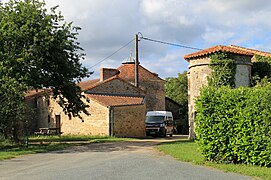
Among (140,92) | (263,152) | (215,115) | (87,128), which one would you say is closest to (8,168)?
(215,115)

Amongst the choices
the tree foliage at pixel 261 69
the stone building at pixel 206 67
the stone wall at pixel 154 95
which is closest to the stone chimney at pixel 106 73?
the stone wall at pixel 154 95

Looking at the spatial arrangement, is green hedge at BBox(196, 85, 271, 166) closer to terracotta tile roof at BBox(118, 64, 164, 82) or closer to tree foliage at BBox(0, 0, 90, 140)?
tree foliage at BBox(0, 0, 90, 140)

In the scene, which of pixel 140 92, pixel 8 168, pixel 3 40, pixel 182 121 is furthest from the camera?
pixel 182 121

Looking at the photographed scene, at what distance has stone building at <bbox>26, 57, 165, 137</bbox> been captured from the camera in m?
32.6

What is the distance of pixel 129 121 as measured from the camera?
111ft

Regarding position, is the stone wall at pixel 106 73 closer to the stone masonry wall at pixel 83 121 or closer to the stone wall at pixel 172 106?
the stone masonry wall at pixel 83 121

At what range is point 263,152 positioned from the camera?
40.6 feet

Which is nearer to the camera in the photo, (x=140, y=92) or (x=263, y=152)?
(x=263, y=152)

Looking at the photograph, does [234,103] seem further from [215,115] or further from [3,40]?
[3,40]

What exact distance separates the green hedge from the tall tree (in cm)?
1206

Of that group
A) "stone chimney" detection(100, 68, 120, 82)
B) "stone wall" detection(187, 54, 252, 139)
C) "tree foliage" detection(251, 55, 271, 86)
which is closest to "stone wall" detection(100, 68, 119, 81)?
"stone chimney" detection(100, 68, 120, 82)

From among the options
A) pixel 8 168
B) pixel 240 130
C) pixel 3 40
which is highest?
pixel 3 40

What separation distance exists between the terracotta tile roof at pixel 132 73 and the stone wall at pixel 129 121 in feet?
42.2

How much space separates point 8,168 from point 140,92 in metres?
28.4
